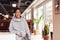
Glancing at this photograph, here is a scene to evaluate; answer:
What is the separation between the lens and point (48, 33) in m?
4.34

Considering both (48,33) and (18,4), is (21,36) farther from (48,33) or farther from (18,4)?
(18,4)

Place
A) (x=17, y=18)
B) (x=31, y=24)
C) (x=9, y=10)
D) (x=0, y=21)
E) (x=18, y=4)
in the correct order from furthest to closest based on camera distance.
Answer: (x=9, y=10)
(x=18, y=4)
(x=0, y=21)
(x=31, y=24)
(x=17, y=18)

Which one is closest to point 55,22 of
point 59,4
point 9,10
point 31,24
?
point 59,4

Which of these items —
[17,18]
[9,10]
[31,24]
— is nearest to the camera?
[17,18]

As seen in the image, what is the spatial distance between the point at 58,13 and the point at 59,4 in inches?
9.8

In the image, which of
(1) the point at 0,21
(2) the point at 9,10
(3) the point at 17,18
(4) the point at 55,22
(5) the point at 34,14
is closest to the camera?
(3) the point at 17,18

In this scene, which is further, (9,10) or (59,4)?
(9,10)

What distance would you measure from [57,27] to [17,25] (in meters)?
1.11

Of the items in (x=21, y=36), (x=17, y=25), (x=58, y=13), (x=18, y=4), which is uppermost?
(x=18, y=4)

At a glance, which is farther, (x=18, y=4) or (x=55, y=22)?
(x=18, y=4)

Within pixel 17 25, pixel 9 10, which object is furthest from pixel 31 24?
pixel 9 10

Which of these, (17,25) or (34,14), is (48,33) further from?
(34,14)

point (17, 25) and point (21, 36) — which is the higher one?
point (17, 25)

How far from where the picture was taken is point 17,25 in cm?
388
